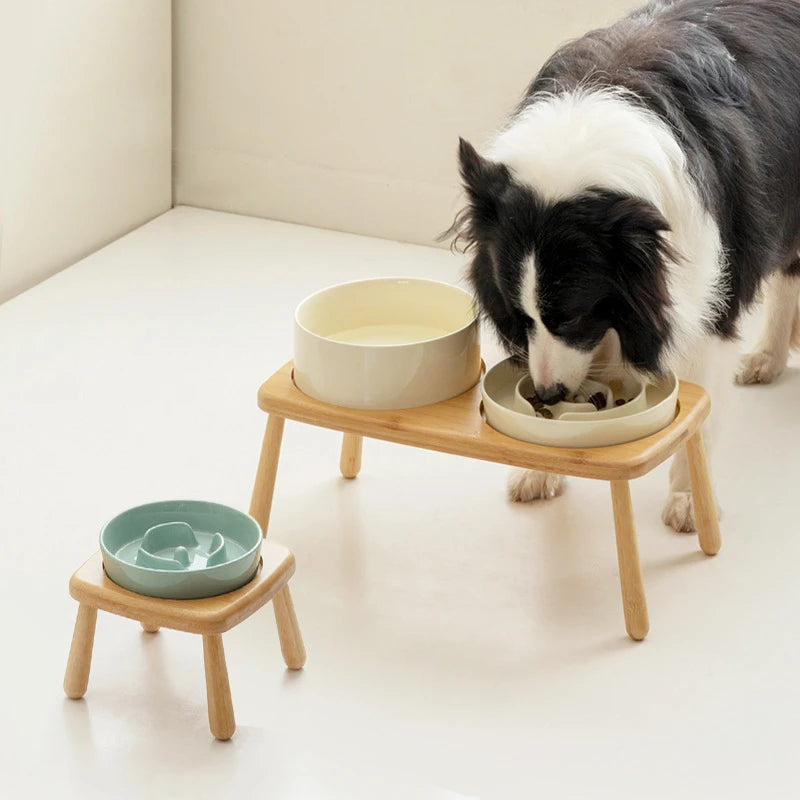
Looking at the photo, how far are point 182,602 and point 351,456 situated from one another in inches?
34.2

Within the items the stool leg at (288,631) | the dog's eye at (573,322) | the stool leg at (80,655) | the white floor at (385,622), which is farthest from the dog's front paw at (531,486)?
the stool leg at (80,655)

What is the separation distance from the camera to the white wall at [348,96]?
147 inches

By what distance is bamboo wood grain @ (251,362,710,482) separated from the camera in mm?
2082

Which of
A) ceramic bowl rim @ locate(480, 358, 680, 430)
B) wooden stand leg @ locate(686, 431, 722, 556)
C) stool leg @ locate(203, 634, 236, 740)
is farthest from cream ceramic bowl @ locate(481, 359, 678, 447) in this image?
stool leg @ locate(203, 634, 236, 740)

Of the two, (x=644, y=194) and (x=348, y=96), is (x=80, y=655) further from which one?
(x=348, y=96)

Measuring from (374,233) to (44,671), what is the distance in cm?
226

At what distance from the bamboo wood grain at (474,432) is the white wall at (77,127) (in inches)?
61.9

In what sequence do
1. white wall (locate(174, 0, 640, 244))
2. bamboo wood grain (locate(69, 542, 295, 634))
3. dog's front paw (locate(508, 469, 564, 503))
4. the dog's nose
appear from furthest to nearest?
white wall (locate(174, 0, 640, 244)) < dog's front paw (locate(508, 469, 564, 503)) < the dog's nose < bamboo wood grain (locate(69, 542, 295, 634))

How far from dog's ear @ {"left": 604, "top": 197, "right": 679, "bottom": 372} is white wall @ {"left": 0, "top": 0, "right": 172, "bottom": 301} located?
202 centimetres

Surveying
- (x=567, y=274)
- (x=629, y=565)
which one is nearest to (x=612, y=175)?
(x=567, y=274)

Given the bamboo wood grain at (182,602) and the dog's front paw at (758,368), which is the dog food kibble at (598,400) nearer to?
the bamboo wood grain at (182,602)

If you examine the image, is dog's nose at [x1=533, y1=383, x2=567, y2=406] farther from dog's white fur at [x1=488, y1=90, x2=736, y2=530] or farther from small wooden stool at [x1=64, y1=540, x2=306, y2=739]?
small wooden stool at [x1=64, y1=540, x2=306, y2=739]

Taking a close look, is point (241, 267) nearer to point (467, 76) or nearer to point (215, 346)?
point (215, 346)

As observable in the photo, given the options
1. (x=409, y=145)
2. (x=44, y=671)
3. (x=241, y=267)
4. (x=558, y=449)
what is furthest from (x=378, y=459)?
(x=409, y=145)
